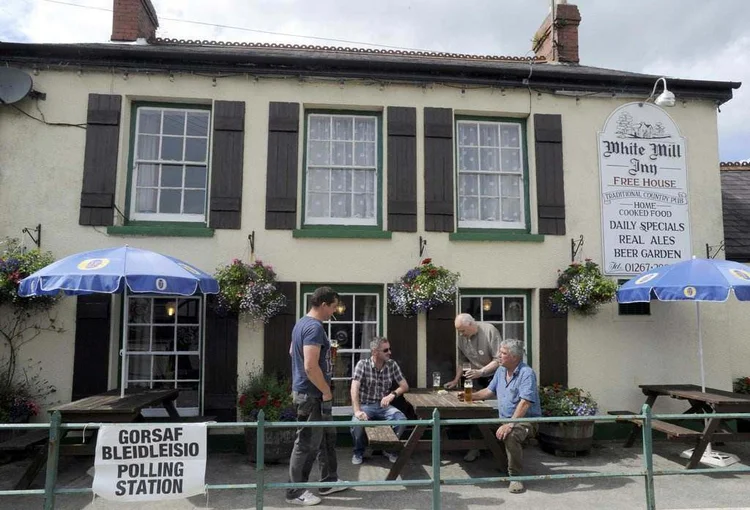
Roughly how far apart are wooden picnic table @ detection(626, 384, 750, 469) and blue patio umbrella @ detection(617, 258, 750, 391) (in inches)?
46.8

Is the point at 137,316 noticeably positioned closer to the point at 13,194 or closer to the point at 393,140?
the point at 13,194

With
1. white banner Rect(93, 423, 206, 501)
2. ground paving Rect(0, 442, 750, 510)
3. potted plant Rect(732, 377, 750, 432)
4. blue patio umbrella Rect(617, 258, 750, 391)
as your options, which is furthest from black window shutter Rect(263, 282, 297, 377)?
potted plant Rect(732, 377, 750, 432)

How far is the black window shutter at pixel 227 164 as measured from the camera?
25.5ft

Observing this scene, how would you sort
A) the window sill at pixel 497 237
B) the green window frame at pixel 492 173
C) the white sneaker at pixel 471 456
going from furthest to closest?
the green window frame at pixel 492 173 → the window sill at pixel 497 237 → the white sneaker at pixel 471 456

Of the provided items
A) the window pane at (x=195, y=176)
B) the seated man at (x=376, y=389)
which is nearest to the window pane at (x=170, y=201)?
the window pane at (x=195, y=176)

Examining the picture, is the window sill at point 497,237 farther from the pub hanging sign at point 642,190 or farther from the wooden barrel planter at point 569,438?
the wooden barrel planter at point 569,438

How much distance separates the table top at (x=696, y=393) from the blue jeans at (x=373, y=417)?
345 cm

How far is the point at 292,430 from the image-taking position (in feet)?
21.8

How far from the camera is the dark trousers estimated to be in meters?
5.33

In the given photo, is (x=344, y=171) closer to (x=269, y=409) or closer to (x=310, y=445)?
(x=269, y=409)

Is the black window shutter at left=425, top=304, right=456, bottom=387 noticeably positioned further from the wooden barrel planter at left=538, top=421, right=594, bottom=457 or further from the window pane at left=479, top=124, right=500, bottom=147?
the window pane at left=479, top=124, right=500, bottom=147

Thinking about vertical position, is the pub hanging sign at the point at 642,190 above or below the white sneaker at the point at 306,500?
above

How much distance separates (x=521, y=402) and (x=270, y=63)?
5583 mm

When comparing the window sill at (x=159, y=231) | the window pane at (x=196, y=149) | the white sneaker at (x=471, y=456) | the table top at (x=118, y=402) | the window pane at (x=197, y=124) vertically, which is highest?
the window pane at (x=197, y=124)
